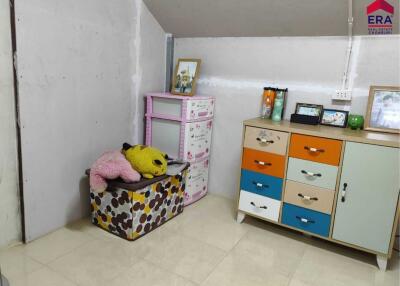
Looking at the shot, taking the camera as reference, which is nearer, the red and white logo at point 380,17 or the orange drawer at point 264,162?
the red and white logo at point 380,17

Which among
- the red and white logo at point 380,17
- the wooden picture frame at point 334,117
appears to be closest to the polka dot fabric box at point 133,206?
the wooden picture frame at point 334,117

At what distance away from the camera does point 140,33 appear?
2.52 m

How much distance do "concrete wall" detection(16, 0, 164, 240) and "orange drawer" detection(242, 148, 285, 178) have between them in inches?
40.7

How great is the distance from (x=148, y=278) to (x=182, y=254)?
0.29m

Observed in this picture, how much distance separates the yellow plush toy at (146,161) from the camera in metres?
2.06

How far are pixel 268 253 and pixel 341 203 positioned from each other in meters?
0.55

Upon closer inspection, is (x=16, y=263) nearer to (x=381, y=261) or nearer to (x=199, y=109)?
(x=199, y=109)

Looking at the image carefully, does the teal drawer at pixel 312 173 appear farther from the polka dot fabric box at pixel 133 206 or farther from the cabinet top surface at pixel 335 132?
the polka dot fabric box at pixel 133 206

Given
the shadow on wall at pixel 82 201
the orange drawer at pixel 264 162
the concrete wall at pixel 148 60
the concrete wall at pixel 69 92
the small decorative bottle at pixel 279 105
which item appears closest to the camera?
the concrete wall at pixel 69 92

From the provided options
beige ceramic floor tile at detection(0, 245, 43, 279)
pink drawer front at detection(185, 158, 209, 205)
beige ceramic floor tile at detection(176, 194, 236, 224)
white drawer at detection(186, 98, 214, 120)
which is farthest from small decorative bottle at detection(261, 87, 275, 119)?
beige ceramic floor tile at detection(0, 245, 43, 279)

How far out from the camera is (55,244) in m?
1.96

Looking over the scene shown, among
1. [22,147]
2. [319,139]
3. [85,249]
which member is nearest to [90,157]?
[22,147]

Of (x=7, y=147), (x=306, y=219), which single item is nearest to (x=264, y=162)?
(x=306, y=219)

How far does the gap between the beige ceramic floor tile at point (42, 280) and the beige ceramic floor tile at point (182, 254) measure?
1.54 ft
